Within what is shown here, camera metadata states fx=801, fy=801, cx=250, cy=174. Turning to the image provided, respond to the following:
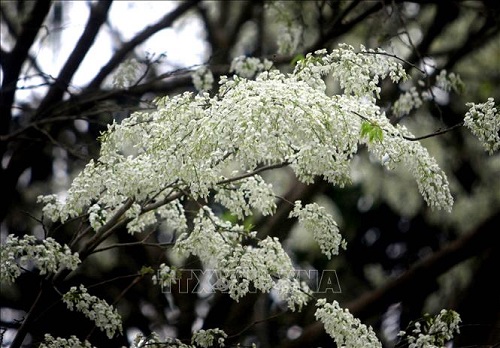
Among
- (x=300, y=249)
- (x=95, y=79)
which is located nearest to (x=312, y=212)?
(x=95, y=79)

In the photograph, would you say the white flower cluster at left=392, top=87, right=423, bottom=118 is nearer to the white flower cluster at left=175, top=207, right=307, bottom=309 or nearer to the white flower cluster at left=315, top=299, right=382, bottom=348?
the white flower cluster at left=175, top=207, right=307, bottom=309

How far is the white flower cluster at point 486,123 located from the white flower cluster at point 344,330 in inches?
42.2

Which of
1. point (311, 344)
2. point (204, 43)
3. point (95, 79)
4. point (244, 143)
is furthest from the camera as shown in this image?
point (204, 43)

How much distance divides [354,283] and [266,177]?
1.81m

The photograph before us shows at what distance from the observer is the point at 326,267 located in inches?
324

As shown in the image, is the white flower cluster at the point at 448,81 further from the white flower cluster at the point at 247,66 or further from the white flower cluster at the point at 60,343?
the white flower cluster at the point at 60,343

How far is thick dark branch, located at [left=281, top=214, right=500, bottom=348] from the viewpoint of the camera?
5.49m

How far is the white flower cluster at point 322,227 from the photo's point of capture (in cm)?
405

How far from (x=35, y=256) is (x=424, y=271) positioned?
2809mm

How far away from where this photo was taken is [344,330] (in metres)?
3.94

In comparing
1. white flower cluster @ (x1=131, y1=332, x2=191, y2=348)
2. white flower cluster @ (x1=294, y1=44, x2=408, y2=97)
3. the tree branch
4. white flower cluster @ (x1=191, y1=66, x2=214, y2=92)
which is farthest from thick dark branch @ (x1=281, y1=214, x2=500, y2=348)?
the tree branch

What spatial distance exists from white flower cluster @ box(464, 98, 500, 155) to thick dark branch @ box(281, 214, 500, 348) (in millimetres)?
1859

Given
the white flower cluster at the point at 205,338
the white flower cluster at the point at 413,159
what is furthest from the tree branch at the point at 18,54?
the white flower cluster at the point at 413,159

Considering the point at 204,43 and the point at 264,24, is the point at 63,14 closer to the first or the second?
the point at 204,43
